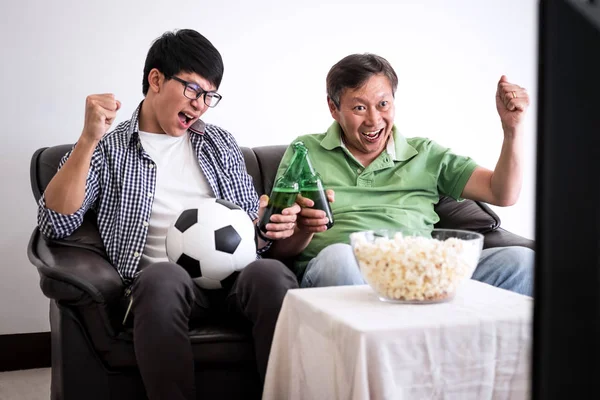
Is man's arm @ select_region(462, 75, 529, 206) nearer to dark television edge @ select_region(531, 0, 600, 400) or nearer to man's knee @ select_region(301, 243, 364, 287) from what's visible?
man's knee @ select_region(301, 243, 364, 287)

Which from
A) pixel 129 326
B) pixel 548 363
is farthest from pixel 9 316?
pixel 548 363

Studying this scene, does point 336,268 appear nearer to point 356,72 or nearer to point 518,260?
point 518,260

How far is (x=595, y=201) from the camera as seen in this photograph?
33cm

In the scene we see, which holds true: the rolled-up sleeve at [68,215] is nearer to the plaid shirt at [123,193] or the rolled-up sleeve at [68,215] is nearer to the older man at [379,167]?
the plaid shirt at [123,193]

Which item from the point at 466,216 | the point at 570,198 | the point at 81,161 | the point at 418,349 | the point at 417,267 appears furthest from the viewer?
the point at 466,216

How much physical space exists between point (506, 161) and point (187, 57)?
96 cm

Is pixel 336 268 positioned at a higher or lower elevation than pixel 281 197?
lower

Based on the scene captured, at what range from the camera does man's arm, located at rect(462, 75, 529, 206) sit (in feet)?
6.35

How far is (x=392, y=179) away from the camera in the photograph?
2.20 metres

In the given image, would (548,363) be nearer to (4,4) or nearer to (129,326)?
(129,326)

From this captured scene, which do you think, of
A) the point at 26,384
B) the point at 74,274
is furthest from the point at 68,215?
the point at 26,384

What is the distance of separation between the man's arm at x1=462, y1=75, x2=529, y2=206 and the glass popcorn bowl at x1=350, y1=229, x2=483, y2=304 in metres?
0.72

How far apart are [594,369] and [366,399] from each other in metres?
0.81

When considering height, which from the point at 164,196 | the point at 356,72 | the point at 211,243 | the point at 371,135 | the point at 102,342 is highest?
the point at 356,72
